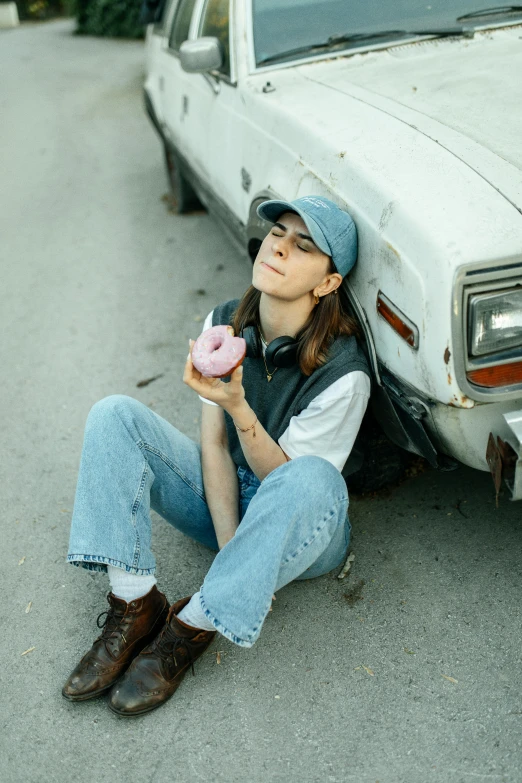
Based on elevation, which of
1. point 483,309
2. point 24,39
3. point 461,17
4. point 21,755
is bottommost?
point 24,39

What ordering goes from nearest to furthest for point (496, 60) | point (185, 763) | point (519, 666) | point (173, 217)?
1. point (185, 763)
2. point (519, 666)
3. point (496, 60)
4. point (173, 217)

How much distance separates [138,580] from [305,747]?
685mm

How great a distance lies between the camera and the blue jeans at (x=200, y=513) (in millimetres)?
2115

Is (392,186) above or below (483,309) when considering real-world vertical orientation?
above

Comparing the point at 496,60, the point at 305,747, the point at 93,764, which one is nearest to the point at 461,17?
the point at 496,60

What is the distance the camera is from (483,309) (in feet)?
6.36

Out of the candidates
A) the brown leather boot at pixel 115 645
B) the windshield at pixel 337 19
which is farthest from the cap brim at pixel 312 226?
the windshield at pixel 337 19

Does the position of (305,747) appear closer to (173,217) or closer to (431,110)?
(431,110)

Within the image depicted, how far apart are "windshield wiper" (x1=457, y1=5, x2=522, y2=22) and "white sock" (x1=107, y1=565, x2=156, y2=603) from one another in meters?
2.71

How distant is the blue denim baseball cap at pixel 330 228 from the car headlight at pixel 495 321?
51cm

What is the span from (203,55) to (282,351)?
6.69 ft

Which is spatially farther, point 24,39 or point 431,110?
point 24,39

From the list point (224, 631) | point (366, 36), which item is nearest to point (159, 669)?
point (224, 631)

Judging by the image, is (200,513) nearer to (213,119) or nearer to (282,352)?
(282,352)
